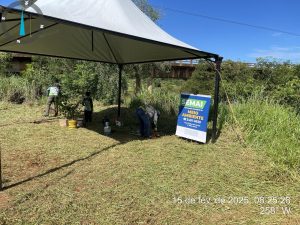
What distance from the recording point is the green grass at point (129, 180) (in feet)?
12.5

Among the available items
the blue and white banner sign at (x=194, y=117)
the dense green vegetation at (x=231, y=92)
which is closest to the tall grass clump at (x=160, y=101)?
the dense green vegetation at (x=231, y=92)

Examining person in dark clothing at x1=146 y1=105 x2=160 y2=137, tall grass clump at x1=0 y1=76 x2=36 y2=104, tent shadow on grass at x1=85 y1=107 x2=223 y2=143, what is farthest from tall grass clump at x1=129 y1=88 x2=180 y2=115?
tall grass clump at x1=0 y1=76 x2=36 y2=104

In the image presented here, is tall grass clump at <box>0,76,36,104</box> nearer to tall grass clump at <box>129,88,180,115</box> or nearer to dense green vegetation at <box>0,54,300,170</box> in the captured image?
dense green vegetation at <box>0,54,300,170</box>

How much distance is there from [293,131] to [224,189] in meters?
3.47

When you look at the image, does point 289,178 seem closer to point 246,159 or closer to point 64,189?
point 246,159

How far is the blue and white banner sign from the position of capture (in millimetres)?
7219

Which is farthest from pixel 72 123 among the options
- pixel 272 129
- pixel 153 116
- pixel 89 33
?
pixel 272 129

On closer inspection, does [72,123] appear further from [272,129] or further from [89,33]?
[272,129]

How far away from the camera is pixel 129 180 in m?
4.89

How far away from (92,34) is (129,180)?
5.12m

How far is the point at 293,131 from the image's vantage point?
7230 mm

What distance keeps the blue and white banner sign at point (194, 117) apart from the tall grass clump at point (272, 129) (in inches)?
46.0

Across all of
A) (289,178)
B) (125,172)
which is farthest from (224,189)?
(125,172)

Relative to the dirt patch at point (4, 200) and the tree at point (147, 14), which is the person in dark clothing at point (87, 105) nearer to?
the dirt patch at point (4, 200)
